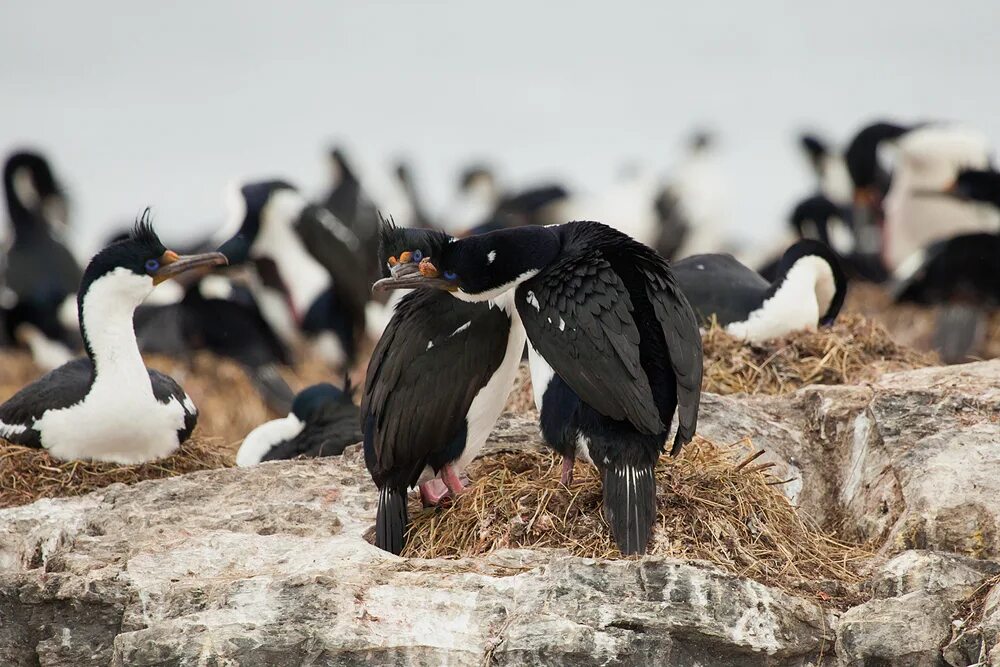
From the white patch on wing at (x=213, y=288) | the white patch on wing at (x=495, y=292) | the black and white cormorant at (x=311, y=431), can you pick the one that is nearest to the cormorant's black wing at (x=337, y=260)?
Answer: the white patch on wing at (x=213, y=288)

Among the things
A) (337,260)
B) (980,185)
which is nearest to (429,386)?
(337,260)

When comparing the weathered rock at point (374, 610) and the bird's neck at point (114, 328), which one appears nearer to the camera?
the weathered rock at point (374, 610)

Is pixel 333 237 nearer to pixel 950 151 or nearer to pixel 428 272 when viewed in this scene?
pixel 950 151

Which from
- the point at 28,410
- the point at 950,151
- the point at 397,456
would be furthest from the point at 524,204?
the point at 397,456

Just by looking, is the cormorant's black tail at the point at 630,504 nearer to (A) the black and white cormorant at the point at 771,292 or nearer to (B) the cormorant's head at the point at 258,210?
(A) the black and white cormorant at the point at 771,292

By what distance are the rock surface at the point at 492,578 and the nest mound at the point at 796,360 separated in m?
0.96

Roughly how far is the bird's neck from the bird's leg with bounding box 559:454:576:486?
2.25 meters

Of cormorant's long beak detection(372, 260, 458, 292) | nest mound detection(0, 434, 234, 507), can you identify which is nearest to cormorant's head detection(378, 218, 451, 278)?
cormorant's long beak detection(372, 260, 458, 292)

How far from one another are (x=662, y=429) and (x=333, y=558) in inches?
44.2

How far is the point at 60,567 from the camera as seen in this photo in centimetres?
507

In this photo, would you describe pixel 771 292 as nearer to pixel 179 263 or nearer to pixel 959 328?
pixel 179 263

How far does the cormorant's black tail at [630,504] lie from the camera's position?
15.5ft

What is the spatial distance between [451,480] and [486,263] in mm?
774

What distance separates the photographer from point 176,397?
6.91 m
